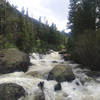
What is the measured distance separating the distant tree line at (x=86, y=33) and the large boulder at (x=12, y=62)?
5421 millimetres

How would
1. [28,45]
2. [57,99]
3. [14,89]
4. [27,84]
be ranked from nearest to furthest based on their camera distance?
[14,89]
[57,99]
[27,84]
[28,45]

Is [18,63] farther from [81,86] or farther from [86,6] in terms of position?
[86,6]

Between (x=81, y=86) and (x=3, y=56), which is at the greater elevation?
(x=3, y=56)

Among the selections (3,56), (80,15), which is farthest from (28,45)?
(3,56)

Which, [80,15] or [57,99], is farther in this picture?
[80,15]

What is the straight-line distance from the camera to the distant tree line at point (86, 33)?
1266cm

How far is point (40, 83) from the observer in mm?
8016

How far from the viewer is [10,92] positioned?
6.51 meters

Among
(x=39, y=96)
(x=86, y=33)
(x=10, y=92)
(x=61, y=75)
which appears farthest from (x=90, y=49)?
(x=10, y=92)

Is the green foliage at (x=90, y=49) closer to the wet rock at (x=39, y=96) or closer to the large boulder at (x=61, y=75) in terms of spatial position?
the large boulder at (x=61, y=75)

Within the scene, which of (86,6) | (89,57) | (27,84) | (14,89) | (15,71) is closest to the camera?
(14,89)

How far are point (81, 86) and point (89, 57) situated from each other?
492cm

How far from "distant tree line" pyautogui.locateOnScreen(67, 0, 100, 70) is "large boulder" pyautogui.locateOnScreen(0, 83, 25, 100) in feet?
26.0

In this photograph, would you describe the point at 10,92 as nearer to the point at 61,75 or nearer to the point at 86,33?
the point at 61,75
